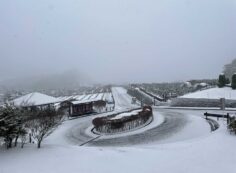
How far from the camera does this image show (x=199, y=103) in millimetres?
45031

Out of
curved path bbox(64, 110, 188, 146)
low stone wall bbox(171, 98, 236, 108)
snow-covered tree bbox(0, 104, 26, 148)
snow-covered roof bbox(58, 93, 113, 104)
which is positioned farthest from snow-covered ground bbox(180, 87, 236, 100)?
snow-covered tree bbox(0, 104, 26, 148)

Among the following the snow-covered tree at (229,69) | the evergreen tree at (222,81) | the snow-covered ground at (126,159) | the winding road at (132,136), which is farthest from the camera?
the snow-covered tree at (229,69)

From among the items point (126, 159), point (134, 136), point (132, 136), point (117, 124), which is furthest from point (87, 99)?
point (126, 159)

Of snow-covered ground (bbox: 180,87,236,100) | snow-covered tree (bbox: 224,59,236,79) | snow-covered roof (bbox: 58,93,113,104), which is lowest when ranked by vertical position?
snow-covered roof (bbox: 58,93,113,104)

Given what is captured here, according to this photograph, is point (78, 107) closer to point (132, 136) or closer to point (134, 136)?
point (132, 136)

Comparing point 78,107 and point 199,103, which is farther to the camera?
point 199,103

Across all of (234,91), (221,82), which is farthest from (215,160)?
(221,82)

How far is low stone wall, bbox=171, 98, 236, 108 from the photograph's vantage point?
136ft

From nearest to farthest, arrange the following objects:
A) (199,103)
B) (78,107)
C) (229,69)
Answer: (78,107)
(199,103)
(229,69)

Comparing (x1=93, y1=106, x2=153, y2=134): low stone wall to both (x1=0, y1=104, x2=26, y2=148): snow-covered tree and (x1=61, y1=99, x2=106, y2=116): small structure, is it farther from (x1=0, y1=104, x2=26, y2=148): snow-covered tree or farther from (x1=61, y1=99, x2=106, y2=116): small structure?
(x1=61, y1=99, x2=106, y2=116): small structure

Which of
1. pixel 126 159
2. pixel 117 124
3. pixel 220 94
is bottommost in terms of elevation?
pixel 117 124

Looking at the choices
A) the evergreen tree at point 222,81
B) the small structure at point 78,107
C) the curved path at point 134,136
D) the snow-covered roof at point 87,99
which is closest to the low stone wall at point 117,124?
the curved path at point 134,136

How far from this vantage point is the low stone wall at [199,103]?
4158 cm

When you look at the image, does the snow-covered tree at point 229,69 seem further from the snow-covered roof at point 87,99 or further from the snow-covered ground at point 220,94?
the snow-covered ground at point 220,94
